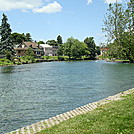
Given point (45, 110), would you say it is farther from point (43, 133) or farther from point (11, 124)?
point (43, 133)

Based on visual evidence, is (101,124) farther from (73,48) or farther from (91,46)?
(91,46)

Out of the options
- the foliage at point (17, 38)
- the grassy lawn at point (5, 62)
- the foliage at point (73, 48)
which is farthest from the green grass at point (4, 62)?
the foliage at point (17, 38)

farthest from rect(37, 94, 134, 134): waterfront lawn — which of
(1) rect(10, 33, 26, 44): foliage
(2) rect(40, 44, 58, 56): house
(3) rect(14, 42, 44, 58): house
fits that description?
(2) rect(40, 44, 58, 56): house

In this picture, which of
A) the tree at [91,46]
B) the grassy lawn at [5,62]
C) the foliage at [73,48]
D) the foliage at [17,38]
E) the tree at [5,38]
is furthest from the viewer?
the foliage at [17,38]

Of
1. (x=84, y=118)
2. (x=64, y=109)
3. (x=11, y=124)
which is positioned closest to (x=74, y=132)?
(x=84, y=118)

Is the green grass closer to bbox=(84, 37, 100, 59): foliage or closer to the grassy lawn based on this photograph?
the grassy lawn

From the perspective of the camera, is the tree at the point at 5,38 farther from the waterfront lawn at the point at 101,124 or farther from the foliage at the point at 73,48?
the waterfront lawn at the point at 101,124

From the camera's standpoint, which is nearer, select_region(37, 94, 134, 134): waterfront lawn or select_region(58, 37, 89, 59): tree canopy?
select_region(37, 94, 134, 134): waterfront lawn

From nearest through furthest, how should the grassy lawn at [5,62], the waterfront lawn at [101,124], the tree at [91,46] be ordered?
the waterfront lawn at [101,124] → the grassy lawn at [5,62] → the tree at [91,46]

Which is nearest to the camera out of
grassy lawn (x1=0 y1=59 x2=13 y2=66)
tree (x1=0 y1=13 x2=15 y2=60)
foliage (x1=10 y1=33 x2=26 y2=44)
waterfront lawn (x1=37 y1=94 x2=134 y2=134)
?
waterfront lawn (x1=37 y1=94 x2=134 y2=134)

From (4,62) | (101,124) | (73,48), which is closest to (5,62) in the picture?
(4,62)

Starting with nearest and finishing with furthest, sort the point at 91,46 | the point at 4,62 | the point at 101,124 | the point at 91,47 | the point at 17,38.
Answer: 1. the point at 101,124
2. the point at 4,62
3. the point at 91,47
4. the point at 91,46
5. the point at 17,38

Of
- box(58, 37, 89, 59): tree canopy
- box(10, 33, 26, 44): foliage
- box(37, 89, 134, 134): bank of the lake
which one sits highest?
box(10, 33, 26, 44): foliage

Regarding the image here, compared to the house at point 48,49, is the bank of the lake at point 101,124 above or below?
below
